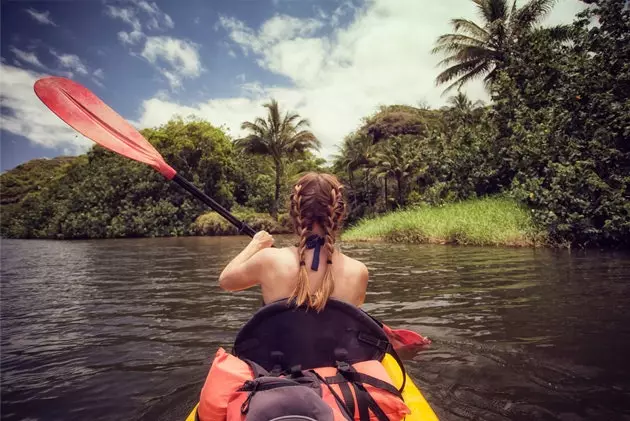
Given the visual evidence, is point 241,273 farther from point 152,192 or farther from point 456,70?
point 152,192

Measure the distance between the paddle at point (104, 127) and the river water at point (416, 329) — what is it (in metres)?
0.71

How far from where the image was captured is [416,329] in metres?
4.12

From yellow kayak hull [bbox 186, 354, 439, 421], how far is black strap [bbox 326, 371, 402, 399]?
0.27 metres

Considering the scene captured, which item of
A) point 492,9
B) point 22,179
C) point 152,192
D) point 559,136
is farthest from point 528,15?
point 22,179

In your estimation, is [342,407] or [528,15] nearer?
[342,407]

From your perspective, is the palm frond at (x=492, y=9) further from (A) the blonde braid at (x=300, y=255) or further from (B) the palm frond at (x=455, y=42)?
(A) the blonde braid at (x=300, y=255)

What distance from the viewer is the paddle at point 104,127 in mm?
3240

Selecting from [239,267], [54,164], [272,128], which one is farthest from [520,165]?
[54,164]

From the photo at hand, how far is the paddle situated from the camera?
3.24m

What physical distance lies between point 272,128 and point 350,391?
27.9 metres

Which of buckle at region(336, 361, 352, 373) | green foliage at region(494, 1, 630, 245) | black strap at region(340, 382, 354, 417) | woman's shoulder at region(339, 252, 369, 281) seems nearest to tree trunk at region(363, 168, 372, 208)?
green foliage at region(494, 1, 630, 245)

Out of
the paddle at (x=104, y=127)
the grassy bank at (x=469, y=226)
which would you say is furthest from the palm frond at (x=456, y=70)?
the paddle at (x=104, y=127)

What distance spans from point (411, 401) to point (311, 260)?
86 cm

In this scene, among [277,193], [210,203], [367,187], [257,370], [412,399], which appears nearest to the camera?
[257,370]
